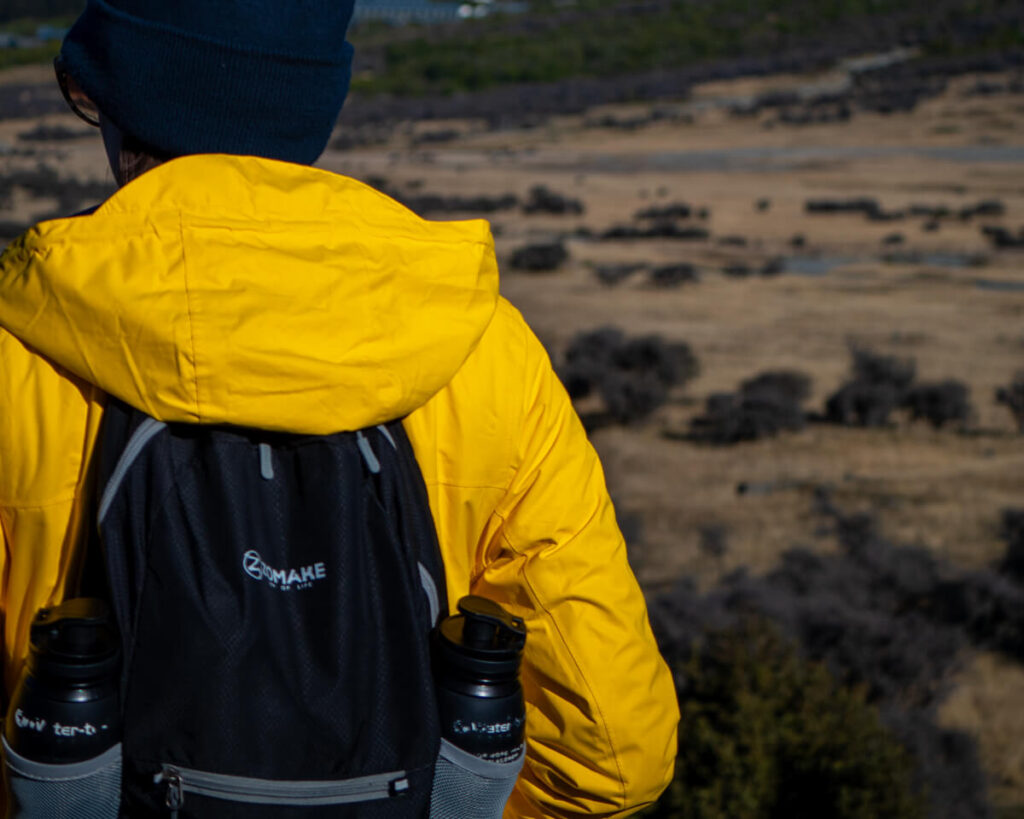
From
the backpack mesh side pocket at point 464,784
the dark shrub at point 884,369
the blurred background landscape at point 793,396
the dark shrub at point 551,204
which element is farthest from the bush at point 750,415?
the dark shrub at point 551,204

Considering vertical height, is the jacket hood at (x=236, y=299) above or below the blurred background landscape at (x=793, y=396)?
above

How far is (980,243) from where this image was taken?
18.6 m

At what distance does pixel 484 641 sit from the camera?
3.90 ft

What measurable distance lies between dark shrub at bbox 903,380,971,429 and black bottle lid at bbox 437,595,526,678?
28.1 ft

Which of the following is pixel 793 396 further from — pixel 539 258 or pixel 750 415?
pixel 539 258

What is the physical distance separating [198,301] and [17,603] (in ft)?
1.31

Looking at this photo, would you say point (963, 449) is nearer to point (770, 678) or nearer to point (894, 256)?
point (770, 678)

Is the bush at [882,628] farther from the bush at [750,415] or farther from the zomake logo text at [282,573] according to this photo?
the zomake logo text at [282,573]

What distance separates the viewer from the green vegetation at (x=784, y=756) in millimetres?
3539

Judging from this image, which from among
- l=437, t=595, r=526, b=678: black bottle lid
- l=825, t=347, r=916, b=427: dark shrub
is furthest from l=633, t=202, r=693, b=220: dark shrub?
l=437, t=595, r=526, b=678: black bottle lid

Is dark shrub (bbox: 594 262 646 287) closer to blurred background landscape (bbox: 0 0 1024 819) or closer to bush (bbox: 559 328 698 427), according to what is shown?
blurred background landscape (bbox: 0 0 1024 819)

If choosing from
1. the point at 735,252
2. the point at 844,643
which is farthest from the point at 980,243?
the point at 844,643

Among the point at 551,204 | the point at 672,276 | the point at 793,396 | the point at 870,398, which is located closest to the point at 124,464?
the point at 870,398

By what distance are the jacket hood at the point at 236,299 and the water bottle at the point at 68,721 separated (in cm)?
22
